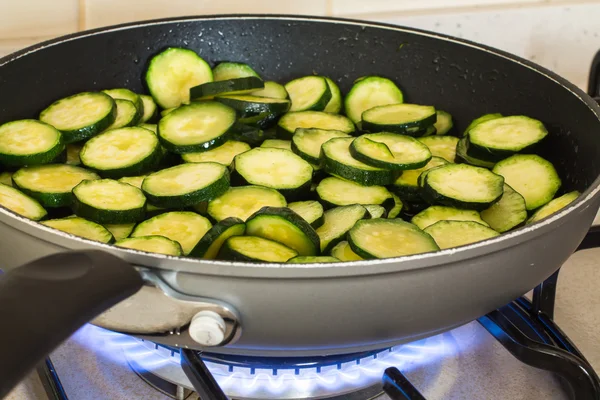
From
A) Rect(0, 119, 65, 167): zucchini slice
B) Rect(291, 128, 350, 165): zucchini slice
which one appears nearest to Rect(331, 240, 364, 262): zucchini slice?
Rect(291, 128, 350, 165): zucchini slice

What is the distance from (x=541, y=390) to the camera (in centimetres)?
93

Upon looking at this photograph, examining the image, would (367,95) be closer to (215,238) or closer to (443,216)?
(443,216)

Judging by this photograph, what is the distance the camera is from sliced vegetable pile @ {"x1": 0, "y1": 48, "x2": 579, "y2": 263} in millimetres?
877

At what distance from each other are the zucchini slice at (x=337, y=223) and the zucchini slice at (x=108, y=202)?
236 millimetres

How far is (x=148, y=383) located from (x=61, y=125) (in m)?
0.42

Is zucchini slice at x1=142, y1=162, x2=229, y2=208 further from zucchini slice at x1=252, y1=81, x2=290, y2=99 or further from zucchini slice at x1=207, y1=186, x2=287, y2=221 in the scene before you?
zucchini slice at x1=252, y1=81, x2=290, y2=99

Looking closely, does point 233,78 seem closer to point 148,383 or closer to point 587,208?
point 148,383

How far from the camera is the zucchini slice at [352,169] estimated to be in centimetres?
102

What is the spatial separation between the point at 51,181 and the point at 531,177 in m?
0.67

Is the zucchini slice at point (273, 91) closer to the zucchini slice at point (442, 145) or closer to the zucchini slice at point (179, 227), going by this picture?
the zucchini slice at point (442, 145)

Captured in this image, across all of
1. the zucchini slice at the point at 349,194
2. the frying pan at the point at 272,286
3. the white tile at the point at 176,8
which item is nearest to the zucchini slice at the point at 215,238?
the frying pan at the point at 272,286

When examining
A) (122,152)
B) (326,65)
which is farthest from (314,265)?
(326,65)

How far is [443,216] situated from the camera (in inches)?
39.0

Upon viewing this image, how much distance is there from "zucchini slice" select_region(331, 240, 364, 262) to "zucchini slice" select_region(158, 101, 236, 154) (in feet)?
0.94
